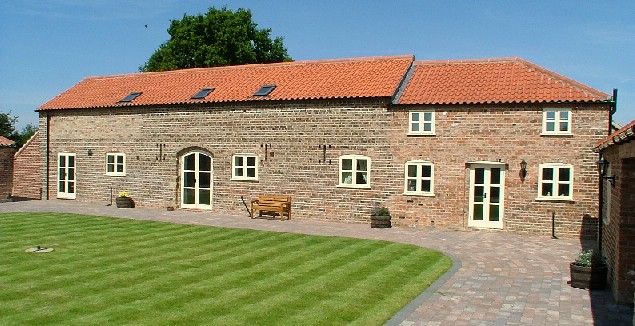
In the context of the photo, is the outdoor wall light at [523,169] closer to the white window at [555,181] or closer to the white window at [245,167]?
the white window at [555,181]

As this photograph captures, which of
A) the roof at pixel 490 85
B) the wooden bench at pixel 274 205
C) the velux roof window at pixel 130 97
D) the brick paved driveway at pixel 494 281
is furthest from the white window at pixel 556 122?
the velux roof window at pixel 130 97

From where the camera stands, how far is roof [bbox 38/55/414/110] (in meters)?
23.9

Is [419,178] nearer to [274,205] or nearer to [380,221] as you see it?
A: [380,221]

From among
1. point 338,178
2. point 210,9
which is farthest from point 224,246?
point 210,9

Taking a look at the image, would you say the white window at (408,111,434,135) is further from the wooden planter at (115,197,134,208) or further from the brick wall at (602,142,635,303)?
the wooden planter at (115,197,134,208)

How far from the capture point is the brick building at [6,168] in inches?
1156

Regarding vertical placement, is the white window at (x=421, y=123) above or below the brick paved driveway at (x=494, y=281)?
above

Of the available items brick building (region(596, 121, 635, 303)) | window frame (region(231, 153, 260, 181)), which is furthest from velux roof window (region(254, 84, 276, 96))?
brick building (region(596, 121, 635, 303))

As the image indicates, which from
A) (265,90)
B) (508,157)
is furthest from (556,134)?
(265,90)

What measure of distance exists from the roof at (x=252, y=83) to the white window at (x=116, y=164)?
251 cm

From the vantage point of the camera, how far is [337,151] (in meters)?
23.3

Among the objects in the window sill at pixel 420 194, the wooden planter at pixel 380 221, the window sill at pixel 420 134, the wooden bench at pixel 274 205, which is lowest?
the wooden planter at pixel 380 221

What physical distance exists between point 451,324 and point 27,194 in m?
28.6

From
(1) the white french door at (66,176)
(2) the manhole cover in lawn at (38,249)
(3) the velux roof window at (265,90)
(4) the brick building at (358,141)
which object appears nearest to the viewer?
(2) the manhole cover in lawn at (38,249)
